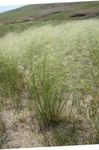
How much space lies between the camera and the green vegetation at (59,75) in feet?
11.1

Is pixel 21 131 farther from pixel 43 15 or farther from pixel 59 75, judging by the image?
pixel 43 15

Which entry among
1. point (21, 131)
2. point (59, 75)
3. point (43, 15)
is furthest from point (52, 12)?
point (21, 131)

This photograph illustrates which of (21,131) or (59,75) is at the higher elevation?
(59,75)

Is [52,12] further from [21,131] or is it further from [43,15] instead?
[21,131]

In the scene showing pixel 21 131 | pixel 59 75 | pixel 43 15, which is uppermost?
pixel 43 15

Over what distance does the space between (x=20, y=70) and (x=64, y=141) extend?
1.25 ft

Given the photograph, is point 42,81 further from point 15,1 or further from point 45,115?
point 15,1

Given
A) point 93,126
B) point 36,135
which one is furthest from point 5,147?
point 93,126

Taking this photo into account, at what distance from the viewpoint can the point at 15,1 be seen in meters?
3.37

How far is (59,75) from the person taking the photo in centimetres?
340

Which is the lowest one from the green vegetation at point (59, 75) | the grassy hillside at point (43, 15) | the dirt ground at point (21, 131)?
the dirt ground at point (21, 131)

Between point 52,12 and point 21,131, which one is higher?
point 52,12

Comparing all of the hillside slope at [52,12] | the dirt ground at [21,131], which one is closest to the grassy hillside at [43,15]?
the hillside slope at [52,12]

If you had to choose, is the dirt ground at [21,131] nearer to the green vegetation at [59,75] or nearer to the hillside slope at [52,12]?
the green vegetation at [59,75]
